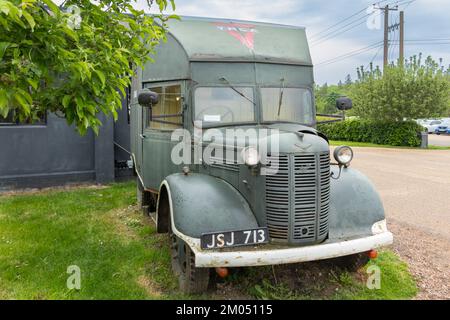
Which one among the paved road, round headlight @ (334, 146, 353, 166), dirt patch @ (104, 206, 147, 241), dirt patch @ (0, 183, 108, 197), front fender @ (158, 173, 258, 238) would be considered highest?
the paved road

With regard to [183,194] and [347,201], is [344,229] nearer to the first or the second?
[347,201]

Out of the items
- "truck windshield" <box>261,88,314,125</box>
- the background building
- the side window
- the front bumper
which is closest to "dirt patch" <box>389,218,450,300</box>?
the front bumper

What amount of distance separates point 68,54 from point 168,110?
2.24m

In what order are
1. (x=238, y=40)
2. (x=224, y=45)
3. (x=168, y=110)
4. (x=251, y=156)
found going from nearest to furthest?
1. (x=251, y=156)
2. (x=224, y=45)
3. (x=238, y=40)
4. (x=168, y=110)

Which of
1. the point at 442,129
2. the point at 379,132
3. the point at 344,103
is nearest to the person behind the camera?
the point at 344,103

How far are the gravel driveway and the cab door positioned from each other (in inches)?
129

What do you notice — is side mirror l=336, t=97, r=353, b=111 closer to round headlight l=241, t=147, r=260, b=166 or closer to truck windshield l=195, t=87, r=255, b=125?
truck windshield l=195, t=87, r=255, b=125

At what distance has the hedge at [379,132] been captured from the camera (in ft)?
65.4

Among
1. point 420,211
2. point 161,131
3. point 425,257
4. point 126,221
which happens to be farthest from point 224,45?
point 420,211

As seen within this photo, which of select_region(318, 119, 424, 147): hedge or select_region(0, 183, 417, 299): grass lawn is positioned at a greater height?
select_region(318, 119, 424, 147): hedge

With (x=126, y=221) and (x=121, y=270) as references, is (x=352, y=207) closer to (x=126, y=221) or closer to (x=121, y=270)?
(x=121, y=270)

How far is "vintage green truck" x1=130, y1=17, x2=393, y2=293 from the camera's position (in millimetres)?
3426

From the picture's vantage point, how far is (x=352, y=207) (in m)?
3.94
